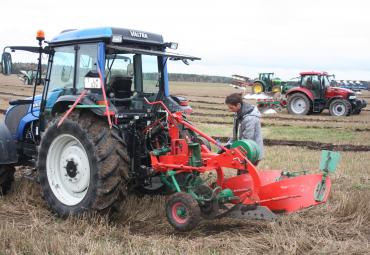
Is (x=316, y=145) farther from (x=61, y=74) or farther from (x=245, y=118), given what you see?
(x=61, y=74)

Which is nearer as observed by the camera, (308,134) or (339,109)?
(308,134)

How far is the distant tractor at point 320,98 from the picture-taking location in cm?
2166

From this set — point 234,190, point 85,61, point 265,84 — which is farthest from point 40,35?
point 265,84

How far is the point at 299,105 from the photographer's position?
22.6 metres

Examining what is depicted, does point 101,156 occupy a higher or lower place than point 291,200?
higher

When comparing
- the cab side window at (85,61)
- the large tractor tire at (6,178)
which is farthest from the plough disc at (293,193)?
the large tractor tire at (6,178)

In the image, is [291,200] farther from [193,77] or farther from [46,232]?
[193,77]

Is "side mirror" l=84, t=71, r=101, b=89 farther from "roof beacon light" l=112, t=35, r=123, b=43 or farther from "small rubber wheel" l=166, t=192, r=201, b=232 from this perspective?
"small rubber wheel" l=166, t=192, r=201, b=232

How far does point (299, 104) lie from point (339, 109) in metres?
1.79

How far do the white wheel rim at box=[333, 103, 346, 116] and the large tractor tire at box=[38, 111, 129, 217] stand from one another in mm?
17853

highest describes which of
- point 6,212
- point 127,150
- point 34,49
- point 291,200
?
point 34,49

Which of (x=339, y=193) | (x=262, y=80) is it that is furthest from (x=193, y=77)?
(x=339, y=193)

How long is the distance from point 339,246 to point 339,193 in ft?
7.30

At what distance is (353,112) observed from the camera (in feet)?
73.4
